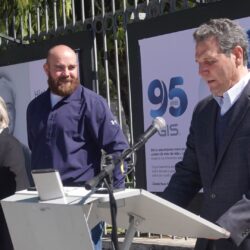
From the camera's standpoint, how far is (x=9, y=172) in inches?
220

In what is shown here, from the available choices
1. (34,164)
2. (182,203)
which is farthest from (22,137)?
(182,203)

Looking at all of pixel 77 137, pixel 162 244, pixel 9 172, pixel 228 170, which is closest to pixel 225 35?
pixel 228 170

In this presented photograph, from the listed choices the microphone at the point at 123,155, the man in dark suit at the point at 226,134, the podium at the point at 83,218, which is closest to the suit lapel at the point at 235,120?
the man in dark suit at the point at 226,134

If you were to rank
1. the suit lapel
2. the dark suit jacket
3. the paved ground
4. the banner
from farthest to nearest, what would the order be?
the paved ground → the banner → the suit lapel → the dark suit jacket

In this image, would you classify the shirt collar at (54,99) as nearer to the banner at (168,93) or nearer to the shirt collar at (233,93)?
the banner at (168,93)

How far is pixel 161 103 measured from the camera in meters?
6.57

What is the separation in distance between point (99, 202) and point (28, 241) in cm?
44

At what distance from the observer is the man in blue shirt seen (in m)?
5.02

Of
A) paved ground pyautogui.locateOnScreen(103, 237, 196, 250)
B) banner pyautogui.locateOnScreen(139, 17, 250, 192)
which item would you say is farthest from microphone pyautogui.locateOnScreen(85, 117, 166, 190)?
paved ground pyautogui.locateOnScreen(103, 237, 196, 250)

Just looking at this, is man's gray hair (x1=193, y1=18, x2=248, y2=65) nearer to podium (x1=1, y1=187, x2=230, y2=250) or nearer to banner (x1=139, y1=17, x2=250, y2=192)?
podium (x1=1, y1=187, x2=230, y2=250)

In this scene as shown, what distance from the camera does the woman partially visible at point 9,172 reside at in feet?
18.3

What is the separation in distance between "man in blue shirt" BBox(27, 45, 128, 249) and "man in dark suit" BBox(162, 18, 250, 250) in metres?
1.55

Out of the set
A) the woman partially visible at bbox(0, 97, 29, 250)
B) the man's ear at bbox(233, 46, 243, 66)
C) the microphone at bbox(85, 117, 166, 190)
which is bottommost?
the woman partially visible at bbox(0, 97, 29, 250)

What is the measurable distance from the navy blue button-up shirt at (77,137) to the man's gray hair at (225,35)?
1.74 meters
